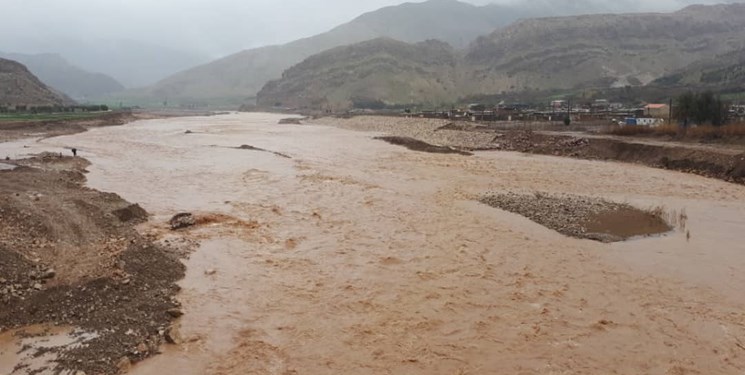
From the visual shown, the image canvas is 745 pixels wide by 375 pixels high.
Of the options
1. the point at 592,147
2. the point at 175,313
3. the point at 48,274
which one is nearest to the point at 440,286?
the point at 175,313

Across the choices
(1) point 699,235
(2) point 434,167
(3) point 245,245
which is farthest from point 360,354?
(2) point 434,167

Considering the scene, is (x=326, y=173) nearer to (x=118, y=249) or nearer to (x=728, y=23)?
(x=118, y=249)

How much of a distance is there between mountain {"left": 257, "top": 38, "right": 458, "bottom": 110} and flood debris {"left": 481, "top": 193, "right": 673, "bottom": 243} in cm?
11183

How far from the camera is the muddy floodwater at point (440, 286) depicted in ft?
24.8

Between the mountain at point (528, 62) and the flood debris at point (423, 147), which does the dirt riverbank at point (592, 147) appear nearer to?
the flood debris at point (423, 147)

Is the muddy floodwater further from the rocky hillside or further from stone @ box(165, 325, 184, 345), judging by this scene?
the rocky hillside

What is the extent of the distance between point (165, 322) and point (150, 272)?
6.73 feet

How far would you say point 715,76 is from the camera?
3219 inches

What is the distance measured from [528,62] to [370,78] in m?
41.5

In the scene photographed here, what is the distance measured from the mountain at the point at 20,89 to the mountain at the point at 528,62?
6475 cm

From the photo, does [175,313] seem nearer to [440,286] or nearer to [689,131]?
[440,286]

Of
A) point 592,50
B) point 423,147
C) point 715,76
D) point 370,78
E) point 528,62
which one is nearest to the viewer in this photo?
point 423,147

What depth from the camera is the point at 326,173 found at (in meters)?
25.2

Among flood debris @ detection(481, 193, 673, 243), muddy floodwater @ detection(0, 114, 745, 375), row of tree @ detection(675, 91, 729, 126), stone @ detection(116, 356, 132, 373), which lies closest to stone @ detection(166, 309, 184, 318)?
muddy floodwater @ detection(0, 114, 745, 375)
